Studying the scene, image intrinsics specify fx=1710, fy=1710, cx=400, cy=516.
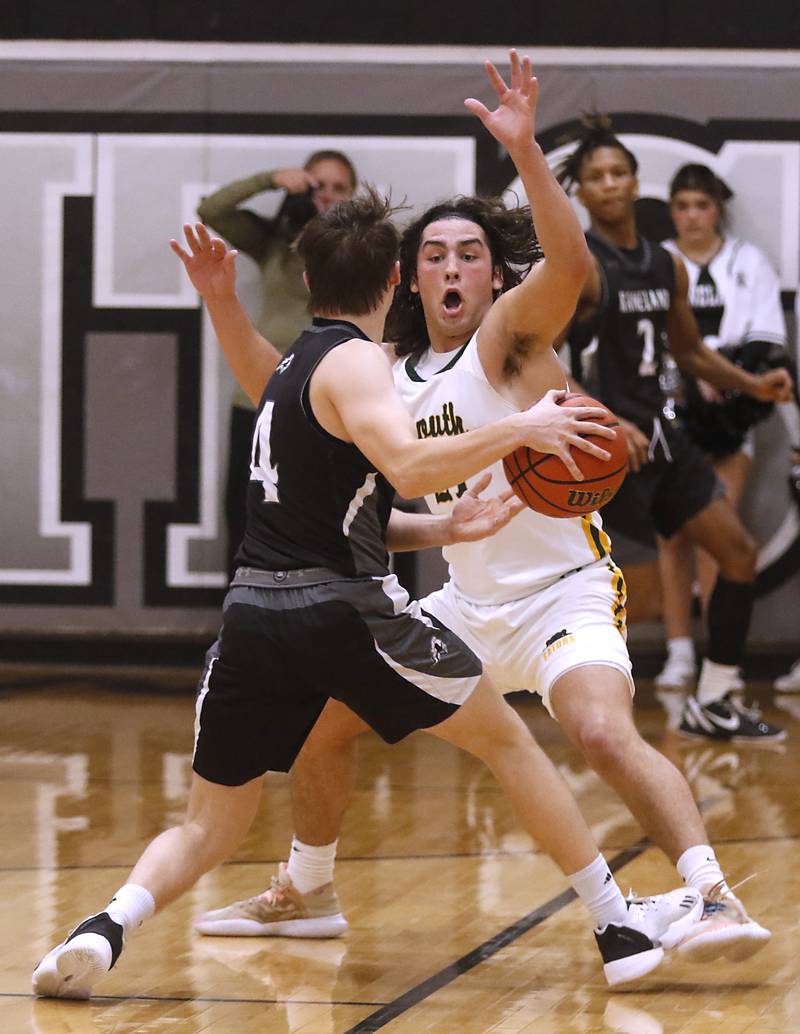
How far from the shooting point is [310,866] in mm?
4219

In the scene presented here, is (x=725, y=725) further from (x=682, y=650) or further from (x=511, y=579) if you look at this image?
(x=511, y=579)

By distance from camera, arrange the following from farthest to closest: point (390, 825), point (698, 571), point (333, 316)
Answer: point (698, 571) < point (390, 825) < point (333, 316)

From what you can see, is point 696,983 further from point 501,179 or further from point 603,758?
point 501,179

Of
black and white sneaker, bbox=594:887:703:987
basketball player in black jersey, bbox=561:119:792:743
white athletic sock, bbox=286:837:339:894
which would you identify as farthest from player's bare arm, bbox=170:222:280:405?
basketball player in black jersey, bbox=561:119:792:743

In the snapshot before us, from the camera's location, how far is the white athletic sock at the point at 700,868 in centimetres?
385

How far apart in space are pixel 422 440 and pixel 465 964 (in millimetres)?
1373

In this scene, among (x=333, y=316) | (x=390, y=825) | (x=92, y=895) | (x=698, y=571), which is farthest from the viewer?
(x=698, y=571)

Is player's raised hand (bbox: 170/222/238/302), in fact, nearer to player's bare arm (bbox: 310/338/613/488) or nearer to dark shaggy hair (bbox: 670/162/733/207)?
player's bare arm (bbox: 310/338/613/488)

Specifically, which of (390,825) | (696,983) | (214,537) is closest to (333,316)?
(696,983)

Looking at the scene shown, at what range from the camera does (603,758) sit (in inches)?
151

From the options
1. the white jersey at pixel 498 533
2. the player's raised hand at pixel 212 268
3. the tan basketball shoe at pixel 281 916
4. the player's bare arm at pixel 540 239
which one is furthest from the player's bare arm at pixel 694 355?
the tan basketball shoe at pixel 281 916

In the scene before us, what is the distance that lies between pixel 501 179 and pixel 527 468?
16.5ft

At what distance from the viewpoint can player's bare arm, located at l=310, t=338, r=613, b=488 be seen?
330 cm

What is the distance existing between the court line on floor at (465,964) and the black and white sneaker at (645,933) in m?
0.36
